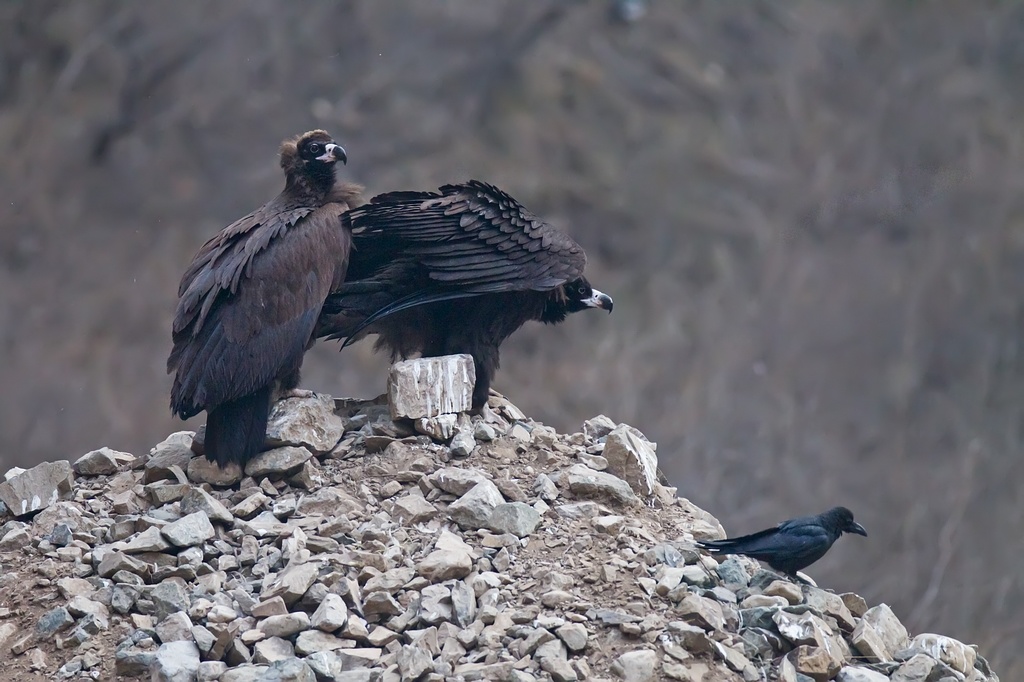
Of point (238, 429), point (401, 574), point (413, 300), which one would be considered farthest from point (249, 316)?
point (401, 574)

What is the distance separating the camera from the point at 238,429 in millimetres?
6035

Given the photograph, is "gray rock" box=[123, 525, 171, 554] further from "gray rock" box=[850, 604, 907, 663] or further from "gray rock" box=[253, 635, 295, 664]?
"gray rock" box=[850, 604, 907, 663]

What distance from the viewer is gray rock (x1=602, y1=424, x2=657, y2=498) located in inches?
246

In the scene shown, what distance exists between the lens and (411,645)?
15.7ft

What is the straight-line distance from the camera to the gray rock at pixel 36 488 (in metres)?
6.01

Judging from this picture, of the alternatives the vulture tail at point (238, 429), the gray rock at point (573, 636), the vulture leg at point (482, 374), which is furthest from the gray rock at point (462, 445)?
the gray rock at point (573, 636)

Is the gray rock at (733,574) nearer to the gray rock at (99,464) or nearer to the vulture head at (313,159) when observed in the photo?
the vulture head at (313,159)

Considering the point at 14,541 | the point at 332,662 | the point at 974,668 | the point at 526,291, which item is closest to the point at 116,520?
the point at 14,541

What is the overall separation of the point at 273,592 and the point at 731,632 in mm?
1990

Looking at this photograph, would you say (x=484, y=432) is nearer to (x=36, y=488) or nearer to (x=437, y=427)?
(x=437, y=427)

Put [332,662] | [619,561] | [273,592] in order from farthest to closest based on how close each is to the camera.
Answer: [619,561], [273,592], [332,662]

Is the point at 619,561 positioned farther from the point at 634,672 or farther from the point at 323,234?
the point at 323,234

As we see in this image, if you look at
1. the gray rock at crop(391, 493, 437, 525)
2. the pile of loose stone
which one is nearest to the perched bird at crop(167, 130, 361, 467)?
the pile of loose stone

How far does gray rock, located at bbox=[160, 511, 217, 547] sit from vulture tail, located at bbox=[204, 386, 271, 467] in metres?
0.48
